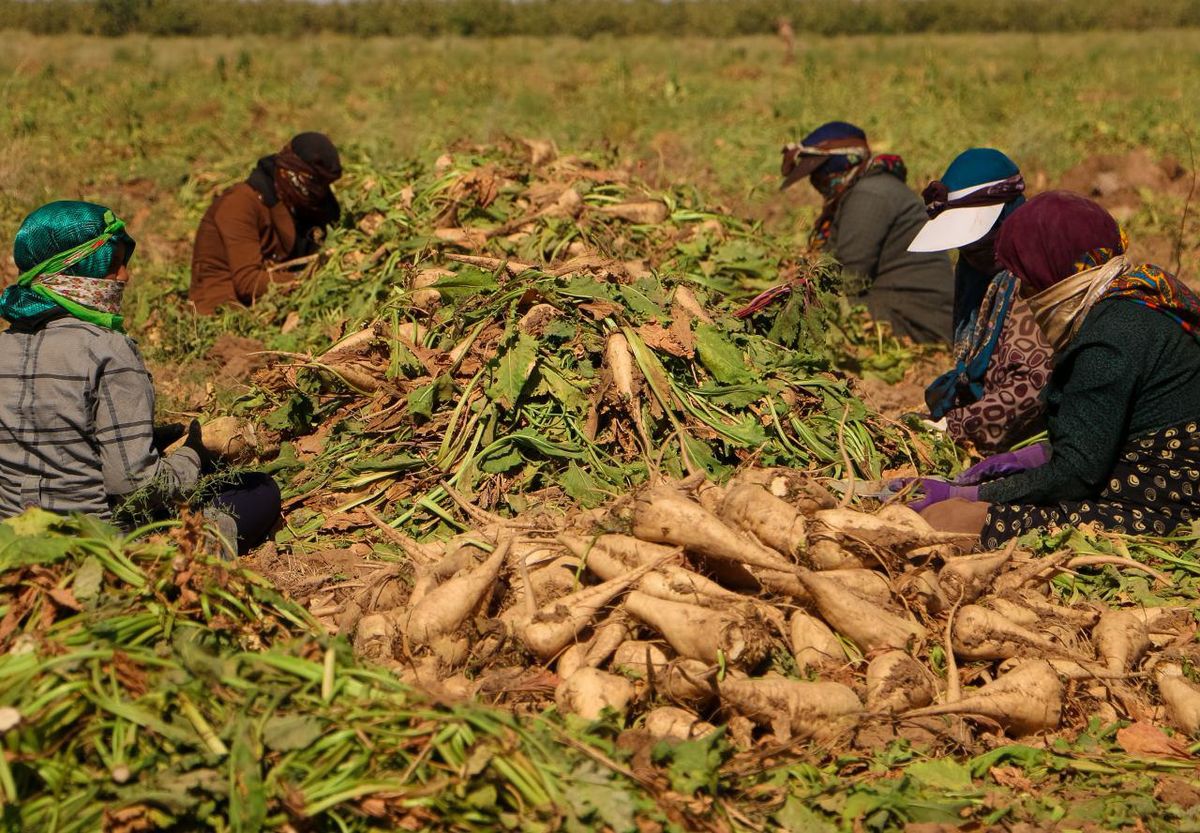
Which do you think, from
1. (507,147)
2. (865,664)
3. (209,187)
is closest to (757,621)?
(865,664)

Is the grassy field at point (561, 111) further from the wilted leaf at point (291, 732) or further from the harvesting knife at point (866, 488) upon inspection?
the wilted leaf at point (291, 732)

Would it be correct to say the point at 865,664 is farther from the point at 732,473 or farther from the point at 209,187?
the point at 209,187

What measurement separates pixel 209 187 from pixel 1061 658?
6990 millimetres

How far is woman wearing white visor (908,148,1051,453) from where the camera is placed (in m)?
4.09

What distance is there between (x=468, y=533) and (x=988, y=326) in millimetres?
2377

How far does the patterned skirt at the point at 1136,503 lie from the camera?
130 inches

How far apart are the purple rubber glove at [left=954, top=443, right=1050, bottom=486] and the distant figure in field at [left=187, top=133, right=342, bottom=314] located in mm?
3759

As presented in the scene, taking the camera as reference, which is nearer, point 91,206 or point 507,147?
Answer: point 91,206

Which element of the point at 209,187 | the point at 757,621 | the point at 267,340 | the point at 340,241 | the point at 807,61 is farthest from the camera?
the point at 807,61

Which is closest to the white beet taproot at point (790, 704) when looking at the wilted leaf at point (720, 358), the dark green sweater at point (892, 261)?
the wilted leaf at point (720, 358)

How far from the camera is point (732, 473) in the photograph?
3.56m

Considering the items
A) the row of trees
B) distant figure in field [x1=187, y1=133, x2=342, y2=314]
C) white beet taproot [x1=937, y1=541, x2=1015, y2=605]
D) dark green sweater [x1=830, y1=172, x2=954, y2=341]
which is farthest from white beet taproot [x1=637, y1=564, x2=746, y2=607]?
the row of trees

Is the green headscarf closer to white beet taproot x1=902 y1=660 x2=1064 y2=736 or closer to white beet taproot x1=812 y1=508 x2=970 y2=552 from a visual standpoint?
white beet taproot x1=812 y1=508 x2=970 y2=552

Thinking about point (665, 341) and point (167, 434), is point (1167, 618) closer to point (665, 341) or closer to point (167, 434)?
point (665, 341)
